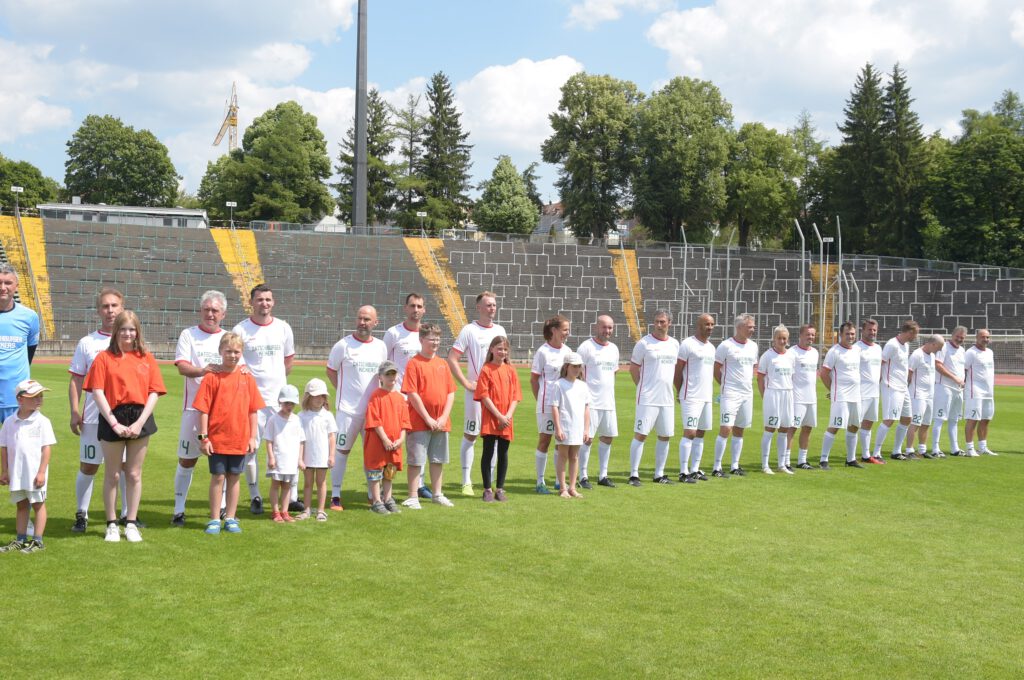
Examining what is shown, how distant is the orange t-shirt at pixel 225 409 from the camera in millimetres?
7844

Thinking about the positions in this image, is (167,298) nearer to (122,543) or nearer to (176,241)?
(176,241)

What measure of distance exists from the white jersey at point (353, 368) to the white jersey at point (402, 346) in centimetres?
49

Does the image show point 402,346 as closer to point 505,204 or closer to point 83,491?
point 83,491

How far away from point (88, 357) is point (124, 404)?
0.96 metres

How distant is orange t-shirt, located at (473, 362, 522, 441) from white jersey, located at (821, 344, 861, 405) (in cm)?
618

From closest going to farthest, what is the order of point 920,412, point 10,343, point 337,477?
point 10,343, point 337,477, point 920,412

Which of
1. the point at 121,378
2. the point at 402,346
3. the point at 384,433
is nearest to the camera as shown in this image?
the point at 121,378

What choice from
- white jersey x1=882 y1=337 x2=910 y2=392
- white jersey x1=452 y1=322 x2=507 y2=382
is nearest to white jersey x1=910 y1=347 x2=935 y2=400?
white jersey x1=882 y1=337 x2=910 y2=392

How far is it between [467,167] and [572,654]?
71.8 m

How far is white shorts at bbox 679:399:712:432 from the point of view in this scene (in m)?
11.9

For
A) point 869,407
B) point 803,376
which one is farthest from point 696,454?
point 869,407

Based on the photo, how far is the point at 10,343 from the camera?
25.5ft

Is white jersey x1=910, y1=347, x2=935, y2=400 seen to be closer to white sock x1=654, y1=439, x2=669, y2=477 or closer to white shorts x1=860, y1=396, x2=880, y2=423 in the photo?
white shorts x1=860, y1=396, x2=880, y2=423

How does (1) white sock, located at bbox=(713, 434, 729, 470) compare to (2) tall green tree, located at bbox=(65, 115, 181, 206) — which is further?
(2) tall green tree, located at bbox=(65, 115, 181, 206)
